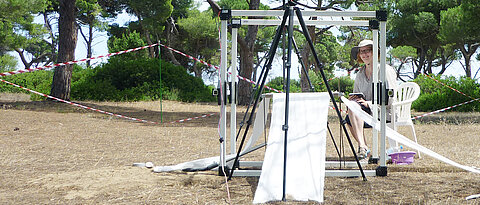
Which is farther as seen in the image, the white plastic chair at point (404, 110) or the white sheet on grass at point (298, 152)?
the white plastic chair at point (404, 110)

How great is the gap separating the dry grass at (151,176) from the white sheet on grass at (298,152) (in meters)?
0.13

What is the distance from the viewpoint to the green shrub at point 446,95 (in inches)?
497

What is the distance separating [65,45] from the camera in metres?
11.9

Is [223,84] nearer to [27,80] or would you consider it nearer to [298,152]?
[298,152]

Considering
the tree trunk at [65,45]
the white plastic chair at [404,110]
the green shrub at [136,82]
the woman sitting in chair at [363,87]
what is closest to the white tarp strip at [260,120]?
the woman sitting in chair at [363,87]

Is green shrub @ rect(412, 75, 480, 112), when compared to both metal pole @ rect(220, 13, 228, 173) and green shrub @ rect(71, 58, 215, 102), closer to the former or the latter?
green shrub @ rect(71, 58, 215, 102)

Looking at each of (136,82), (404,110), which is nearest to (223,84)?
(404,110)

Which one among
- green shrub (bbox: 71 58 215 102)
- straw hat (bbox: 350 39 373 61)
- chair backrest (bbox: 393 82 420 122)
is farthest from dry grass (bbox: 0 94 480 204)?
green shrub (bbox: 71 58 215 102)

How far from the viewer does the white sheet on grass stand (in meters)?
2.63

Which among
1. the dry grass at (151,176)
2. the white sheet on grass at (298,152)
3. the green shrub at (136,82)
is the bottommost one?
the dry grass at (151,176)

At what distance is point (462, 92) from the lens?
41.5 ft

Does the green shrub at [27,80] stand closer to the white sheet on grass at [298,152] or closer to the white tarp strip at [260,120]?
the white tarp strip at [260,120]

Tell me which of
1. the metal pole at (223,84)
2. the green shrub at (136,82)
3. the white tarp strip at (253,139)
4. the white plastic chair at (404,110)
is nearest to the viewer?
the metal pole at (223,84)

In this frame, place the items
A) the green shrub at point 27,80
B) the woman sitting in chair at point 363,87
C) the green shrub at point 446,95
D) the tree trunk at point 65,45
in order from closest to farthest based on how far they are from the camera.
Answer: the woman sitting in chair at point 363,87 < the tree trunk at point 65,45 < the green shrub at point 446,95 < the green shrub at point 27,80
